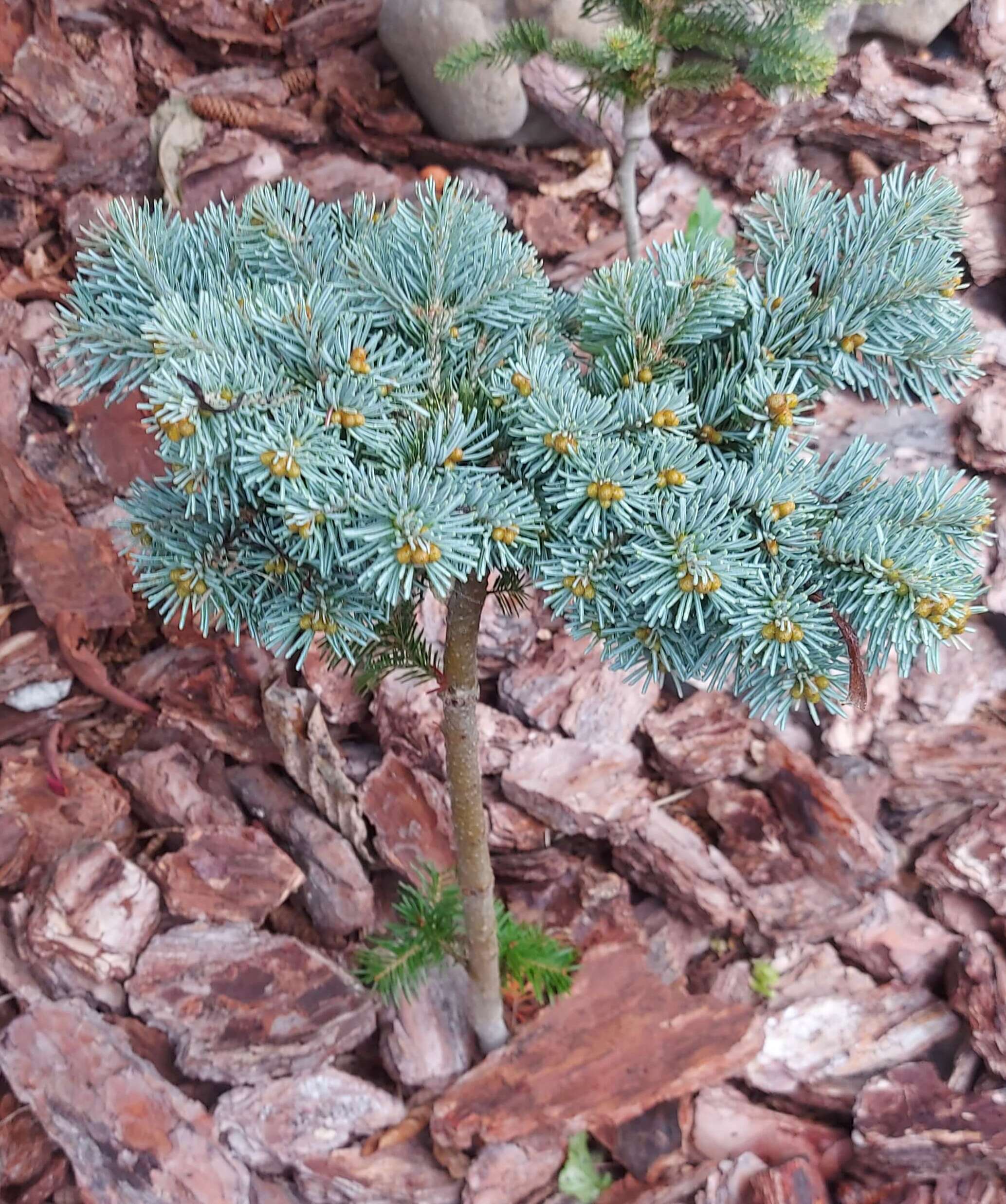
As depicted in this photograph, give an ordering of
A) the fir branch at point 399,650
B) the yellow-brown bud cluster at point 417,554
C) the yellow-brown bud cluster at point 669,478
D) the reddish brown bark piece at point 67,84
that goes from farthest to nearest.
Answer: the reddish brown bark piece at point 67,84, the fir branch at point 399,650, the yellow-brown bud cluster at point 669,478, the yellow-brown bud cluster at point 417,554

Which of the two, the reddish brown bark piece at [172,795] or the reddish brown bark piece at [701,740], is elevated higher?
the reddish brown bark piece at [172,795]

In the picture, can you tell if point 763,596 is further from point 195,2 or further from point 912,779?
point 195,2

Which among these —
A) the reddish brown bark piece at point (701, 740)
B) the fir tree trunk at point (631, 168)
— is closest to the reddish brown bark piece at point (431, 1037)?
the reddish brown bark piece at point (701, 740)

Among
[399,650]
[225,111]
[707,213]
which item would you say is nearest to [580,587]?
[399,650]

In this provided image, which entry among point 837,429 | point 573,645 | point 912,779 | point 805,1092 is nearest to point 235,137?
point 573,645

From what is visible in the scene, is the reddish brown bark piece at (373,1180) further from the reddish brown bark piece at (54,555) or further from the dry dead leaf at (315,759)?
the reddish brown bark piece at (54,555)

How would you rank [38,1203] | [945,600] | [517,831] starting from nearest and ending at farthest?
[945,600] < [38,1203] < [517,831]

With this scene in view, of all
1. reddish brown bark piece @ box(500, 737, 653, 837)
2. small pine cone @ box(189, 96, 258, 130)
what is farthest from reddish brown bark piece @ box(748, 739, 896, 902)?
small pine cone @ box(189, 96, 258, 130)

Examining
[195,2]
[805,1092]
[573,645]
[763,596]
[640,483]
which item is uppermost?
[195,2]
